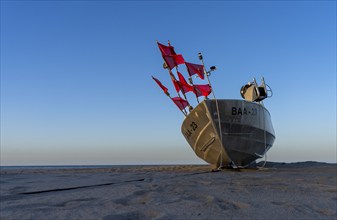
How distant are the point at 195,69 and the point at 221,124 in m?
3.14

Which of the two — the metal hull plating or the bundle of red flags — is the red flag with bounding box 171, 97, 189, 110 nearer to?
the bundle of red flags

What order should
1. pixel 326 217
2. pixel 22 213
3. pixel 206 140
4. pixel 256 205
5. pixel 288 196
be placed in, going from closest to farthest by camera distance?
pixel 326 217 → pixel 22 213 → pixel 256 205 → pixel 288 196 → pixel 206 140

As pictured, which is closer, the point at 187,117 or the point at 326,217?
the point at 326,217

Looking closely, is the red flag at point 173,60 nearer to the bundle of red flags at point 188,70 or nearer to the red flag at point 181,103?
the bundle of red flags at point 188,70

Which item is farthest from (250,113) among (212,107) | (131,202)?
(131,202)

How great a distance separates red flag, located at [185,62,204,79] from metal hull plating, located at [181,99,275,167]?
79.0 inches

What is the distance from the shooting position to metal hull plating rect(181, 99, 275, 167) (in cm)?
1212

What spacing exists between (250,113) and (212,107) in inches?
68.9

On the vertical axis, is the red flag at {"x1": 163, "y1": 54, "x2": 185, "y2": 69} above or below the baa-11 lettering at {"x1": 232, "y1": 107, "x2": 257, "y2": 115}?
above

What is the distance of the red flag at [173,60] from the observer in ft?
44.8

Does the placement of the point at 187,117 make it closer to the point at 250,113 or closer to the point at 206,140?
the point at 206,140

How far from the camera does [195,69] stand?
45.3ft

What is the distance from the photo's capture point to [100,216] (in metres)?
2.58

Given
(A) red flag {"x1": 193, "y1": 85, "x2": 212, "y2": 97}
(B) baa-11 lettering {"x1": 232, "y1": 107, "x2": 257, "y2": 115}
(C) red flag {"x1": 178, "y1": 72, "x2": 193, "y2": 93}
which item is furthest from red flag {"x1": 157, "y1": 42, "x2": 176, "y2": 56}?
(B) baa-11 lettering {"x1": 232, "y1": 107, "x2": 257, "y2": 115}
